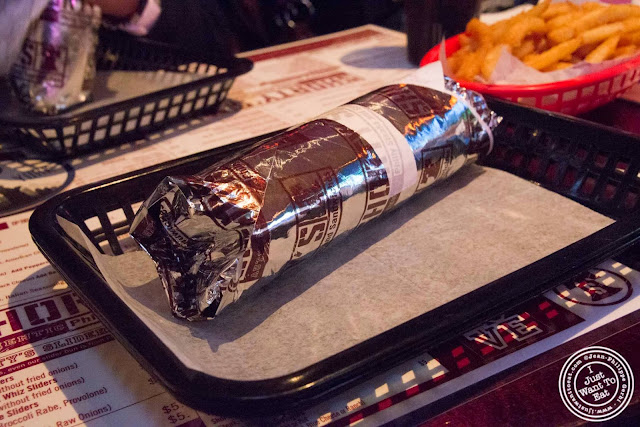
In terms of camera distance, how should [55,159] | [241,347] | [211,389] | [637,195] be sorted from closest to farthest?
1. [211,389]
2. [241,347]
3. [637,195]
4. [55,159]

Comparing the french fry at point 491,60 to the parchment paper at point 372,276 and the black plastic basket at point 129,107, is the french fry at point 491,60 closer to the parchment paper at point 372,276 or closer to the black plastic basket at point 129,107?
the parchment paper at point 372,276

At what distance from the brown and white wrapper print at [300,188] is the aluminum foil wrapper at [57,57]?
0.67m

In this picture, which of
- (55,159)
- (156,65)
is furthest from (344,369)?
(156,65)

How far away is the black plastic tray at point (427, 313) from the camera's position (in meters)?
0.43

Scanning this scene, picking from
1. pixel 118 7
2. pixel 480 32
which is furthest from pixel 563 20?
pixel 118 7

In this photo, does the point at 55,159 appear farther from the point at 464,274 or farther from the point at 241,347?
the point at 464,274

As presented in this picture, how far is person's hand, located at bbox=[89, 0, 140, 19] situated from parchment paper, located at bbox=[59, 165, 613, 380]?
2.59 feet

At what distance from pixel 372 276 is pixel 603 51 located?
0.69m

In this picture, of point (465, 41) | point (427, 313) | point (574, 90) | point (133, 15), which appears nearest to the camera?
point (427, 313)

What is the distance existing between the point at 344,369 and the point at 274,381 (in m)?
0.06

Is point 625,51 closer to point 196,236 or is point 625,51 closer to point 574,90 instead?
point 574,90

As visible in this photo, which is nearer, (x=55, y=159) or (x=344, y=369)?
(x=344, y=369)

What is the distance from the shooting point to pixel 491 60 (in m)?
1.03

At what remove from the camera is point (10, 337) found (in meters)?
0.64
